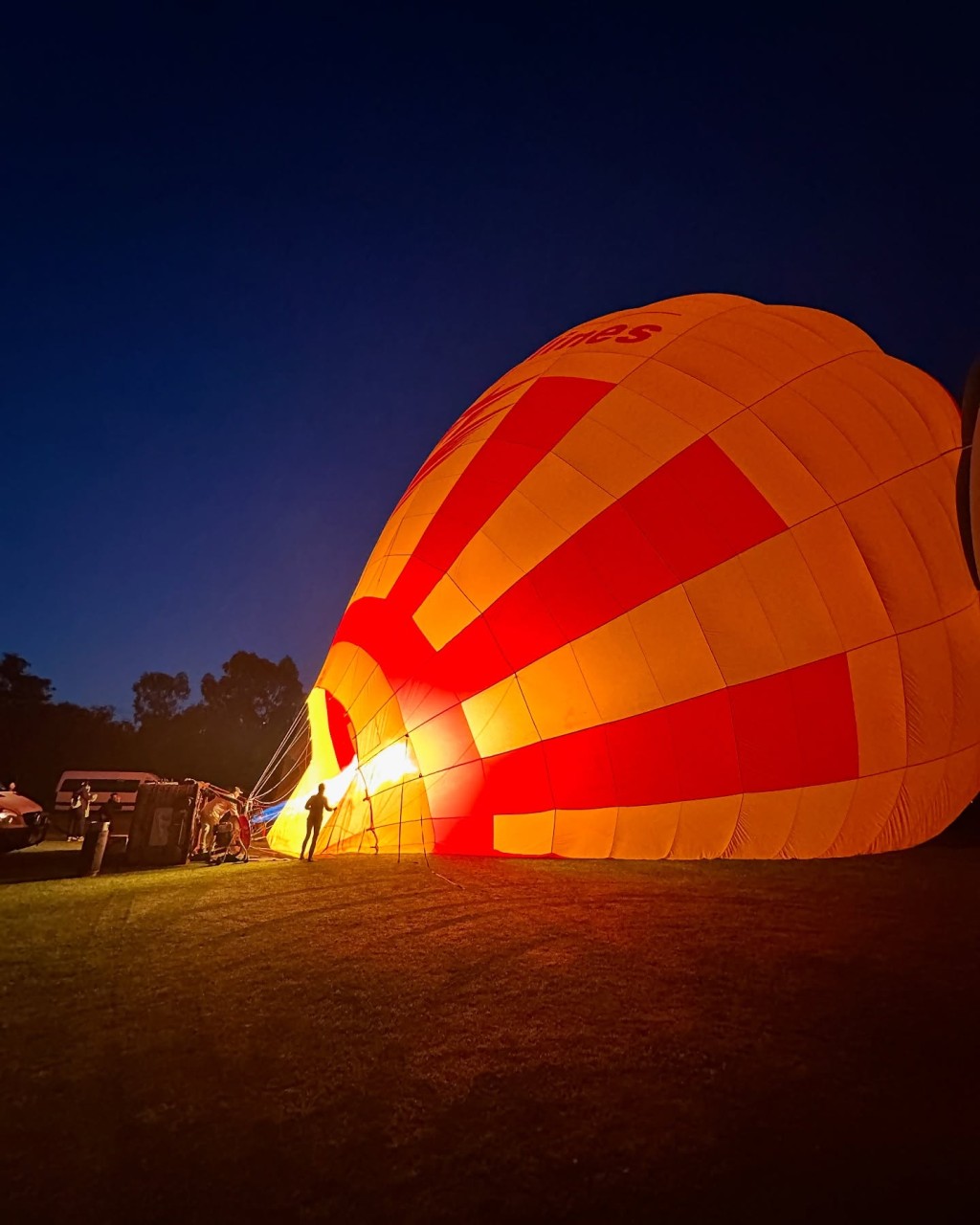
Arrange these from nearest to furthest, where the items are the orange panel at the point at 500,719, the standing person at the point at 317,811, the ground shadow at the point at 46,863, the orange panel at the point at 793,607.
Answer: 1. the orange panel at the point at 793,607
2. the orange panel at the point at 500,719
3. the standing person at the point at 317,811
4. the ground shadow at the point at 46,863

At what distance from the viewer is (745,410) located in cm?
561

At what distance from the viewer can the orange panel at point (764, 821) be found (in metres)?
5.28

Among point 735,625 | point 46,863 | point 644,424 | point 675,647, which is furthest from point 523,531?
point 46,863

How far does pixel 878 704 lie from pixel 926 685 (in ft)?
Answer: 1.48

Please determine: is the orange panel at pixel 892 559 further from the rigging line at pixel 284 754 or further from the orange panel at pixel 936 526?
the rigging line at pixel 284 754

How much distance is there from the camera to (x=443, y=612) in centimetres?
599

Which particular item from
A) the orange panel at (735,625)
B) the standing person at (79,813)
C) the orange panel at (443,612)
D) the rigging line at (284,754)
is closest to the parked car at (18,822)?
the standing person at (79,813)

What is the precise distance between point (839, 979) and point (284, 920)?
3.30m

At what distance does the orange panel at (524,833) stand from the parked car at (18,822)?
21.8 feet

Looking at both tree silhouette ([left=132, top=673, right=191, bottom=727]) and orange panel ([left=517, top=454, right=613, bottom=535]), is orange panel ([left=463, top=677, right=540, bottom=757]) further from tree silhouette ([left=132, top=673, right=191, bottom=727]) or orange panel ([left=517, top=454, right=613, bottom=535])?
tree silhouette ([left=132, top=673, right=191, bottom=727])

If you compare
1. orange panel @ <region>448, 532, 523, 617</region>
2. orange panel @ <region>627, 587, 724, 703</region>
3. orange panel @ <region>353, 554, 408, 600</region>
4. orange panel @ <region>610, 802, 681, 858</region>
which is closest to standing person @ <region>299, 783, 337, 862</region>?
orange panel @ <region>353, 554, 408, 600</region>

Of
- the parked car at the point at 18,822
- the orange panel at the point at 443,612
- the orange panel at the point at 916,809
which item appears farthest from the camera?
the parked car at the point at 18,822

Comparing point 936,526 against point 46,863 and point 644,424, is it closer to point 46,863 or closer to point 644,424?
point 644,424

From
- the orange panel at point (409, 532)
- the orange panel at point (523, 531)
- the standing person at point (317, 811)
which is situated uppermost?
the orange panel at point (409, 532)
